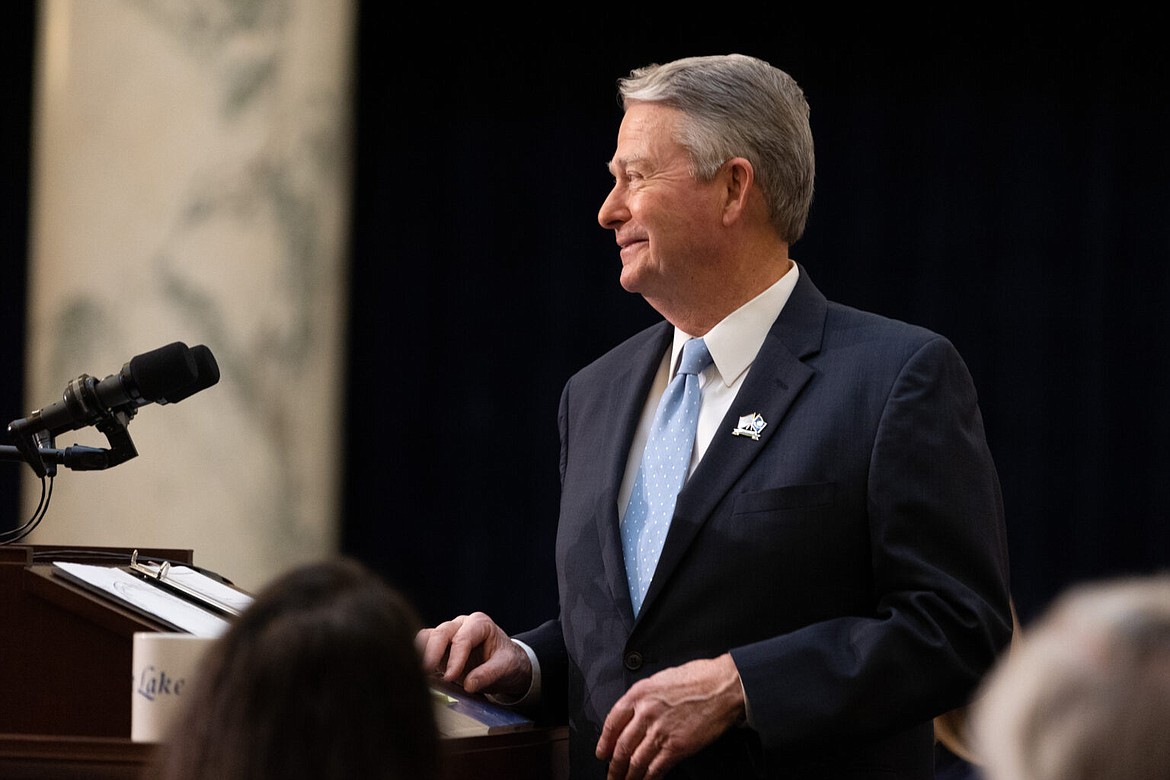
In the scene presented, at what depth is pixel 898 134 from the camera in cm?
496

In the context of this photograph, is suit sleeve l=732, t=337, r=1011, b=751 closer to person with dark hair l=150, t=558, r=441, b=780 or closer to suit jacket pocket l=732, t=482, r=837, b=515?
suit jacket pocket l=732, t=482, r=837, b=515

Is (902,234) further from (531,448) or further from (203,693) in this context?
(203,693)

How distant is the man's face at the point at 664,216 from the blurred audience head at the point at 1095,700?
4.82 feet

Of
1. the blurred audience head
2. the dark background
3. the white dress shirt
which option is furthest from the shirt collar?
the dark background

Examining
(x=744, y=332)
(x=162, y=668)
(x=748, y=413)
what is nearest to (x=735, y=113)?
(x=744, y=332)

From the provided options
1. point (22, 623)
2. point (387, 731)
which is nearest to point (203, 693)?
point (387, 731)

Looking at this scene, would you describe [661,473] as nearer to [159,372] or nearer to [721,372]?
[721,372]

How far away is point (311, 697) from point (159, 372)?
0.89 metres

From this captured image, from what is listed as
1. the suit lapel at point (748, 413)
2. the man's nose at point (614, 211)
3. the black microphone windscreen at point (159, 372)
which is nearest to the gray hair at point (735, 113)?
the man's nose at point (614, 211)

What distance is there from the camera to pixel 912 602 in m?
1.77

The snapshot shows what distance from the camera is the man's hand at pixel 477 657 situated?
1.91 meters

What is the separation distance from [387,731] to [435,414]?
4.48 meters

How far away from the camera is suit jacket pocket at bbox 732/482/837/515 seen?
6.11ft

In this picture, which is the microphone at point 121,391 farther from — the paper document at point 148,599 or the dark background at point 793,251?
the dark background at point 793,251
